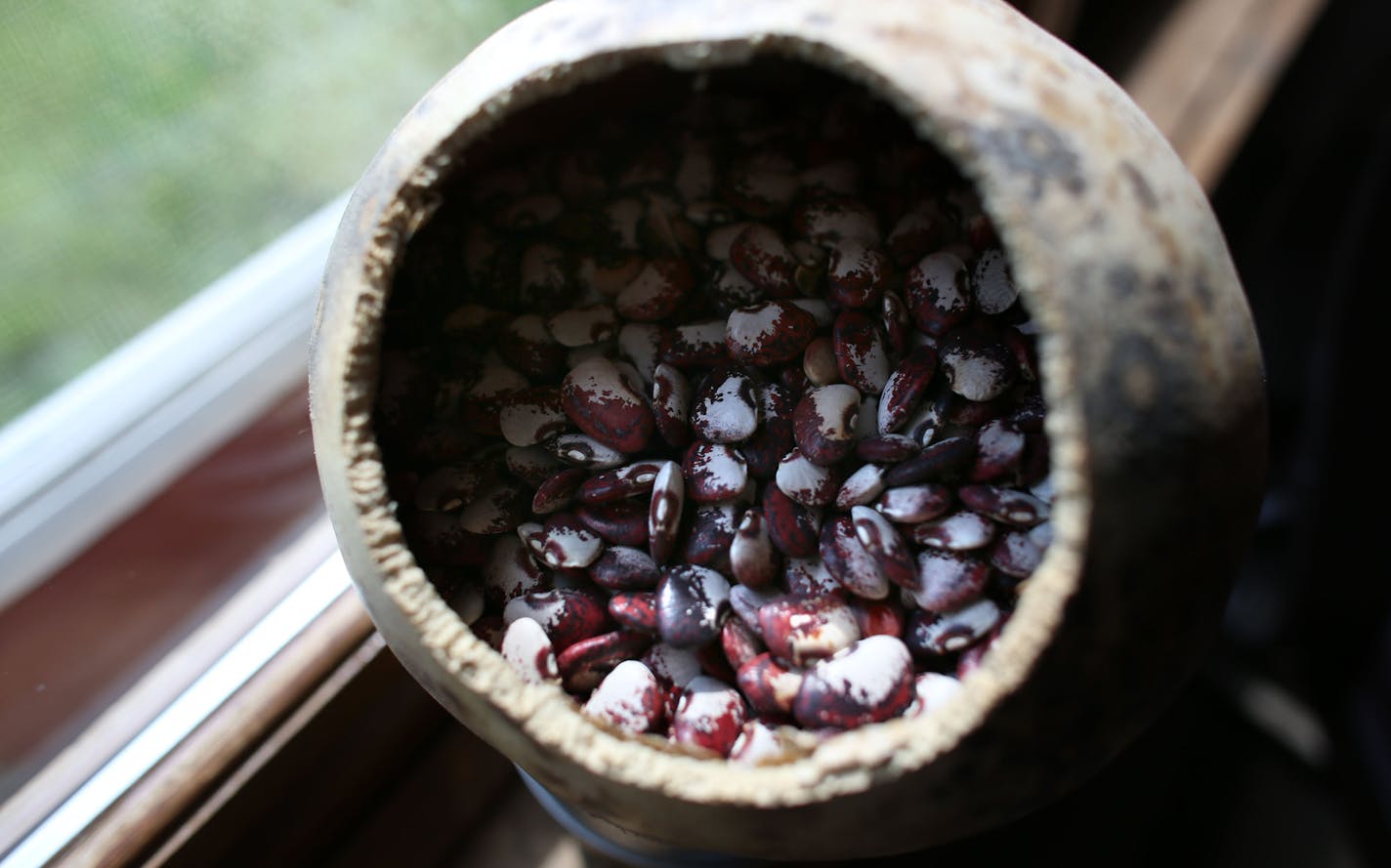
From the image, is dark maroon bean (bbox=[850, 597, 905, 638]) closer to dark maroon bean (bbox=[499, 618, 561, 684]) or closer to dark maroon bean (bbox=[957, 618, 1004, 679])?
dark maroon bean (bbox=[957, 618, 1004, 679])

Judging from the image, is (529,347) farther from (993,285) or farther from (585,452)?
(993,285)

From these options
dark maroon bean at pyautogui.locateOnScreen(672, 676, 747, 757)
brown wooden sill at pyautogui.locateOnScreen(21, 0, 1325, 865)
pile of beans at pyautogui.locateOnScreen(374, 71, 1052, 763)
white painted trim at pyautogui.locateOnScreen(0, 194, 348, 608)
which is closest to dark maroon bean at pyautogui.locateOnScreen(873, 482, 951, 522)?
pile of beans at pyautogui.locateOnScreen(374, 71, 1052, 763)

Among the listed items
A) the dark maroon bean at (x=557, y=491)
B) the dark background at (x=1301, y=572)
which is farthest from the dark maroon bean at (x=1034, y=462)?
the dark background at (x=1301, y=572)

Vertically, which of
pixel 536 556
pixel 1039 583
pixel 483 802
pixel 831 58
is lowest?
pixel 483 802

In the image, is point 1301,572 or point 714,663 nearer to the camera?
point 714,663

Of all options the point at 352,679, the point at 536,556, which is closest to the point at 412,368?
the point at 536,556

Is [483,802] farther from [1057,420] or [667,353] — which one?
[1057,420]

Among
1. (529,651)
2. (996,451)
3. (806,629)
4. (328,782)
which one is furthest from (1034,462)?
(328,782)
